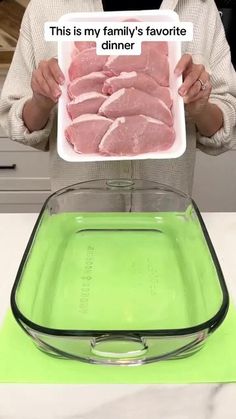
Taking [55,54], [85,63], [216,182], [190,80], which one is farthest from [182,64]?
[216,182]

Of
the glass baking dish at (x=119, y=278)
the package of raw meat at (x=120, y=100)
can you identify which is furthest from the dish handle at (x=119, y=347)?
the package of raw meat at (x=120, y=100)

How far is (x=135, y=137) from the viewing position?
756mm

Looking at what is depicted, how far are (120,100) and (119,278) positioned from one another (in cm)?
25

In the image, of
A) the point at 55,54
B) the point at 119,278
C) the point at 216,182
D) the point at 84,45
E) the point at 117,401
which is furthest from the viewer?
the point at 216,182

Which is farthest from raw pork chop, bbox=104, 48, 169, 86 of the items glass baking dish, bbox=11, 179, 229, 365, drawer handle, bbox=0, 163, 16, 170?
drawer handle, bbox=0, 163, 16, 170

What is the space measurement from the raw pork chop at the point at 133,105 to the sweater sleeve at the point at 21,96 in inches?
7.4

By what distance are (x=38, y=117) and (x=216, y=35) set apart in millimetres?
364

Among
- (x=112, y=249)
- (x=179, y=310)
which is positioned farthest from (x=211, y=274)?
(x=112, y=249)

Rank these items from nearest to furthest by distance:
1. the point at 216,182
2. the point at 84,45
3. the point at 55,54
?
the point at 84,45, the point at 55,54, the point at 216,182

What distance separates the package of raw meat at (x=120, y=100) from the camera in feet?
2.45

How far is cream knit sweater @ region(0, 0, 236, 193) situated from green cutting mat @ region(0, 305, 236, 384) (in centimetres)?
44

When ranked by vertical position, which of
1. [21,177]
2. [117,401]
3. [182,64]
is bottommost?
[21,177]

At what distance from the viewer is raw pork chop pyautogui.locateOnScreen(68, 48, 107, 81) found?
77 centimetres

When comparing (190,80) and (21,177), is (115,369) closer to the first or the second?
(190,80)
